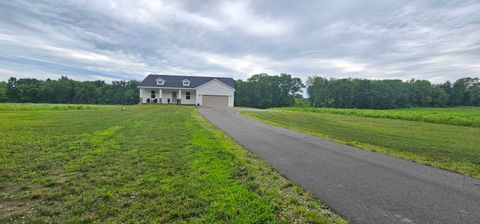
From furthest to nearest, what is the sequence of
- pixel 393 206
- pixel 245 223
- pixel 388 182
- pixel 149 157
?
pixel 149 157 < pixel 388 182 < pixel 393 206 < pixel 245 223

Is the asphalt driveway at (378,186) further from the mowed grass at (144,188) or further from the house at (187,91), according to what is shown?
the house at (187,91)

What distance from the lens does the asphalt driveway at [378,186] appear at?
3.35 m

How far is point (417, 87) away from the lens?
77312mm

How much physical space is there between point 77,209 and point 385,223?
4087 millimetres

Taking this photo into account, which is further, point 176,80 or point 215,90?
point 176,80

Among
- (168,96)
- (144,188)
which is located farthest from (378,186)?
(168,96)

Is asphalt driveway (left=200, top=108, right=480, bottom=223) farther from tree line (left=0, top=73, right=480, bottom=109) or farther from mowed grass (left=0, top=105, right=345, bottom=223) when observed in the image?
tree line (left=0, top=73, right=480, bottom=109)

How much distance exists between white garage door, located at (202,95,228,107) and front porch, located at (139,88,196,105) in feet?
9.31

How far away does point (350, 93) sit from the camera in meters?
70.8

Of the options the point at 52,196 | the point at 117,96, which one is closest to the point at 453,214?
the point at 52,196

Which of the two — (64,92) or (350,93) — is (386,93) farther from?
Result: (64,92)

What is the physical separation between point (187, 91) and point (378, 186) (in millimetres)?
37698

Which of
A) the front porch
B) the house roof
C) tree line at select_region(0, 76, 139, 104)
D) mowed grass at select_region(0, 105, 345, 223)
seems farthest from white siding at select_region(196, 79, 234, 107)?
tree line at select_region(0, 76, 139, 104)

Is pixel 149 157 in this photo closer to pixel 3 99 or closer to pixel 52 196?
pixel 52 196
